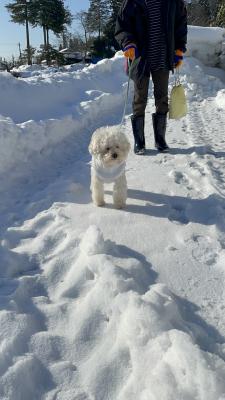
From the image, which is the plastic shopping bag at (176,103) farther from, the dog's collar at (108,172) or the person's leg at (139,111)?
the dog's collar at (108,172)

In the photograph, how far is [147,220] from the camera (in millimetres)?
3734

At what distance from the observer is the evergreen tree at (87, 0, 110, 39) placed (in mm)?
40656

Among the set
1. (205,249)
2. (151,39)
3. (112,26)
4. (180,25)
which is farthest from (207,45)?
(112,26)

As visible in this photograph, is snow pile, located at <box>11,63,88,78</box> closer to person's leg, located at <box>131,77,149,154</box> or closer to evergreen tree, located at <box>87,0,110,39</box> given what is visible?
person's leg, located at <box>131,77,149,154</box>

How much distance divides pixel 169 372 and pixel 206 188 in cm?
262

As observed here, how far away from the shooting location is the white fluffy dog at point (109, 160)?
3740 mm

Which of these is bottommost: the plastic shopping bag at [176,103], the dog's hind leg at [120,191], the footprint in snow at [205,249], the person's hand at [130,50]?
the footprint in snow at [205,249]

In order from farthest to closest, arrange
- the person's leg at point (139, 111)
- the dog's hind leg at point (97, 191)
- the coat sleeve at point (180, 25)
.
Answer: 1. the person's leg at point (139, 111)
2. the coat sleeve at point (180, 25)
3. the dog's hind leg at point (97, 191)

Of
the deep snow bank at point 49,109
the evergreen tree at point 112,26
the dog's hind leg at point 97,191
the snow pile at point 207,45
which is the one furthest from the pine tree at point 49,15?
the dog's hind leg at point 97,191

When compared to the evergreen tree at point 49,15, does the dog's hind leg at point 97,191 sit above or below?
below

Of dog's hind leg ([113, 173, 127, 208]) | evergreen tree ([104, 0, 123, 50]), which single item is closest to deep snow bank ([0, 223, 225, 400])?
dog's hind leg ([113, 173, 127, 208])

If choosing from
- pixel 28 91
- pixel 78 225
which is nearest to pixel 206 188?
pixel 78 225

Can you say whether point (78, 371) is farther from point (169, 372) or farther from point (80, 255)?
point (80, 255)

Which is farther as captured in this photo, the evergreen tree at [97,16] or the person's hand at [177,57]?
Result: the evergreen tree at [97,16]
